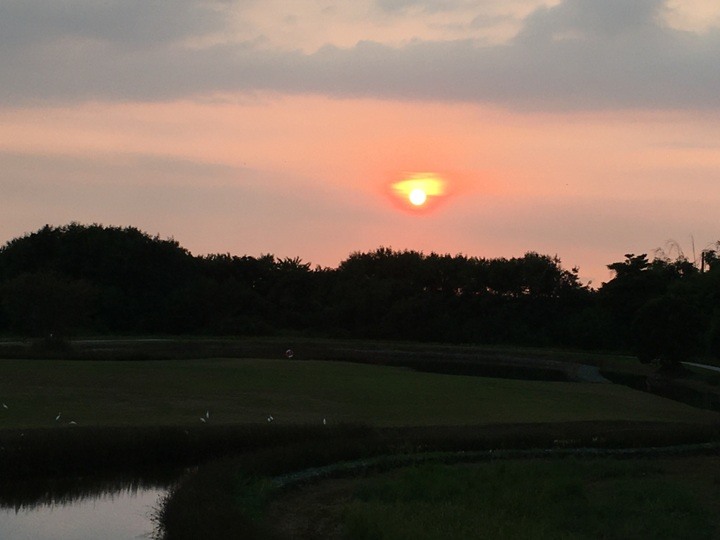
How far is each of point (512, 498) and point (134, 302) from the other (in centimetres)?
8272

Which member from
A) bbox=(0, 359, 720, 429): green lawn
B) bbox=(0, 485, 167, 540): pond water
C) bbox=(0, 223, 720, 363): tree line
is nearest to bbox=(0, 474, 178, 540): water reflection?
bbox=(0, 485, 167, 540): pond water

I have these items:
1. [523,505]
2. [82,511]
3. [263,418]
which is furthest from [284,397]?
[523,505]

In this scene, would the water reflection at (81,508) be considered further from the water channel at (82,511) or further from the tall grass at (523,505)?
the tall grass at (523,505)

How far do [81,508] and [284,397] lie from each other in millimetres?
19592

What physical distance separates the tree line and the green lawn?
4083cm

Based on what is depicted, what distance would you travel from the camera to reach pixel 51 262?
10288cm

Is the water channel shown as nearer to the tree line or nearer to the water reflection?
the water reflection

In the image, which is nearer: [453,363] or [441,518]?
[441,518]

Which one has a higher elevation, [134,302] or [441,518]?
[134,302]

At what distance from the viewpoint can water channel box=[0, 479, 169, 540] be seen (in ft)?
64.1

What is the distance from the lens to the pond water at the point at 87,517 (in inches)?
765

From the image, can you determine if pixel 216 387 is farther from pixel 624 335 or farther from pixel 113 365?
pixel 624 335

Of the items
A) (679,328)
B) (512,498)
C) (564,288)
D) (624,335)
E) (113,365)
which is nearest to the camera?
(512,498)

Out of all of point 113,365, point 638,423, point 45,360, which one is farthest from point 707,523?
point 45,360
